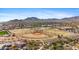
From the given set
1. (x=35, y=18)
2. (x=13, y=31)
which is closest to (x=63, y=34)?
(x=35, y=18)

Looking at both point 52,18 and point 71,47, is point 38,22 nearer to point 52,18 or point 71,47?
point 52,18

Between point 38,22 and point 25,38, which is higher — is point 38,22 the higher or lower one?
the higher one

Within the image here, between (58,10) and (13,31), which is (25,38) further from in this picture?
(58,10)

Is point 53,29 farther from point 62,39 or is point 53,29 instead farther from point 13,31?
point 13,31
